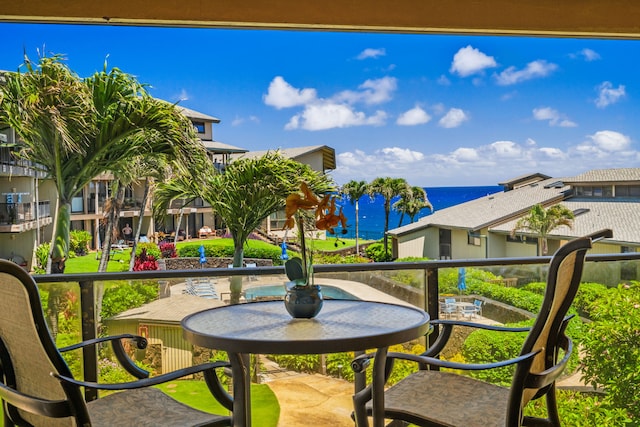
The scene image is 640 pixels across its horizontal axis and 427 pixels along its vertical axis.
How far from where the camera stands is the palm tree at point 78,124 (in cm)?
1733

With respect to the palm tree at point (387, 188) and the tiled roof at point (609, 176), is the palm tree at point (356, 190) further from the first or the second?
the tiled roof at point (609, 176)

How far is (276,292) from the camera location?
9.05 feet

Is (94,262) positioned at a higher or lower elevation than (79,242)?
lower

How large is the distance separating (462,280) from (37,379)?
186cm

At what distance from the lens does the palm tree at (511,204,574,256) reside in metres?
24.0

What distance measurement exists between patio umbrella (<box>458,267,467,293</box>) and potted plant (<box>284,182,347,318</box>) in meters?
0.92

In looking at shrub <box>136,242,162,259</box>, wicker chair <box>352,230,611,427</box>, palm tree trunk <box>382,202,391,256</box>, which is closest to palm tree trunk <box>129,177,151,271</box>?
shrub <box>136,242,162,259</box>

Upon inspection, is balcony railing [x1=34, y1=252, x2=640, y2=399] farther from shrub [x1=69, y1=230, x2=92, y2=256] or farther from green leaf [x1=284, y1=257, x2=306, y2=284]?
shrub [x1=69, y1=230, x2=92, y2=256]

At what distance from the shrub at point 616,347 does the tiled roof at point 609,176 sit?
2405 centimetres

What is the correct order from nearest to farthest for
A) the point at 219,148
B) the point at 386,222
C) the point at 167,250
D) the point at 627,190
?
1. the point at 167,250
2. the point at 219,148
3. the point at 627,190
4. the point at 386,222

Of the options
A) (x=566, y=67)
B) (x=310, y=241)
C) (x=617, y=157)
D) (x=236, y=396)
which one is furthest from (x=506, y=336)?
(x=566, y=67)

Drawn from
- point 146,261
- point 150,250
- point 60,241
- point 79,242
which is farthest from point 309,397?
point 79,242

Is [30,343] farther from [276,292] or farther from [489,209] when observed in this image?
[489,209]

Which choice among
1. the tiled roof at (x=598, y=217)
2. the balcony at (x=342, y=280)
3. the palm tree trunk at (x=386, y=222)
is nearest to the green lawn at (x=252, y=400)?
the balcony at (x=342, y=280)
